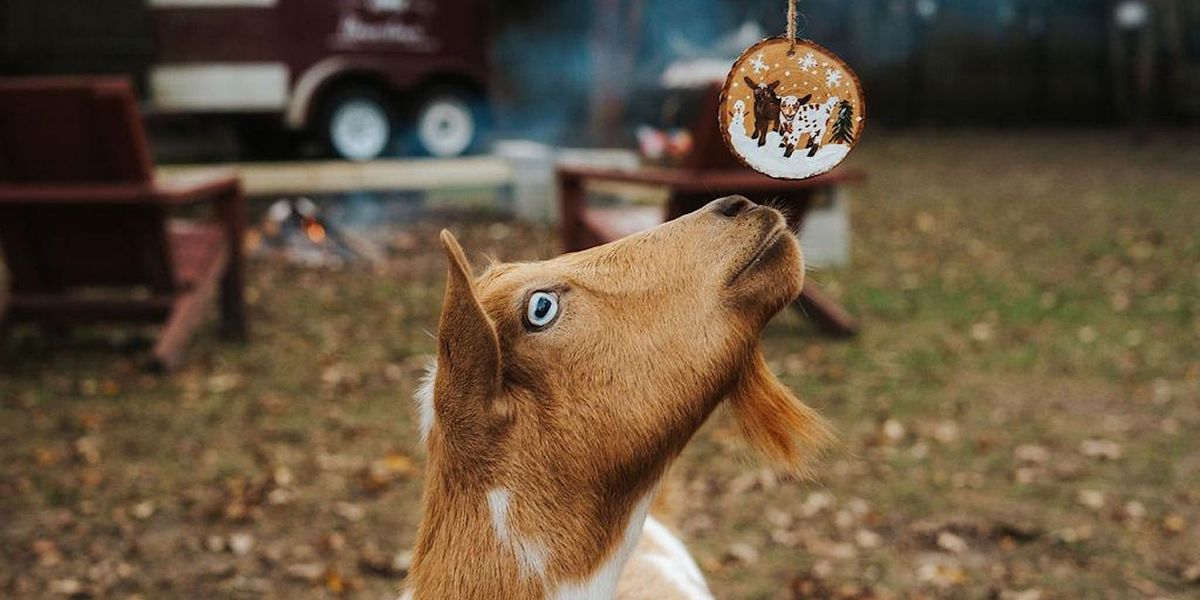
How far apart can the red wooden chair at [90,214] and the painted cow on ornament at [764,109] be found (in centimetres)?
510

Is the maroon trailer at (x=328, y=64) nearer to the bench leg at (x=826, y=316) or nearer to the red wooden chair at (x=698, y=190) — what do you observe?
the red wooden chair at (x=698, y=190)

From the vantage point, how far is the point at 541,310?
5.87 ft

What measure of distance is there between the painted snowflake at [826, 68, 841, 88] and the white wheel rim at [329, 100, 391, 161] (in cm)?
1050

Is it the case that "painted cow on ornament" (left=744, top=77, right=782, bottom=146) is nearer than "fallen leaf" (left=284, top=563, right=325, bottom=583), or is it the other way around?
"painted cow on ornament" (left=744, top=77, right=782, bottom=146)

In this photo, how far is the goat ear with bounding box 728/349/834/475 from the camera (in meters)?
1.87

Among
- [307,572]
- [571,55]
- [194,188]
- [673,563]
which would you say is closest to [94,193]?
[194,188]

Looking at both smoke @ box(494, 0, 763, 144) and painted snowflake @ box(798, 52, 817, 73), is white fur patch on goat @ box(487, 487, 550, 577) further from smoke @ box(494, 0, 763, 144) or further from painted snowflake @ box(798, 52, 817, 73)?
smoke @ box(494, 0, 763, 144)

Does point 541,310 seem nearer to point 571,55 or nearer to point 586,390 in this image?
point 586,390

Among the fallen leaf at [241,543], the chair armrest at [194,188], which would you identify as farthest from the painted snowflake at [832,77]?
the chair armrest at [194,188]

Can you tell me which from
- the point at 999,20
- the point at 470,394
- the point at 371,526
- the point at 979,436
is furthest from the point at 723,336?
the point at 999,20

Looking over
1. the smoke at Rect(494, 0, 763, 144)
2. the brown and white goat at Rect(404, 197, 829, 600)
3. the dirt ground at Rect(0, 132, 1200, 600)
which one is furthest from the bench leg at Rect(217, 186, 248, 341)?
the smoke at Rect(494, 0, 763, 144)

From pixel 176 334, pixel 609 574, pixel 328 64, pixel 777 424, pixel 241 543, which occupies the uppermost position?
pixel 777 424

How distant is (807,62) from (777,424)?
0.57 m

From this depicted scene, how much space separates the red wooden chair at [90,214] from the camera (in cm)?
614
